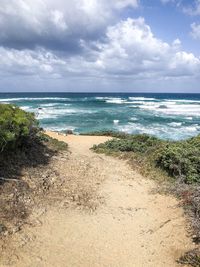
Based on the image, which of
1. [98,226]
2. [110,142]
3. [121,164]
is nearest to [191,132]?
[110,142]

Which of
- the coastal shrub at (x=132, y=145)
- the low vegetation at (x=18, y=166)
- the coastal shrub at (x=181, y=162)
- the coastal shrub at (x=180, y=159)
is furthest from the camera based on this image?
the coastal shrub at (x=132, y=145)

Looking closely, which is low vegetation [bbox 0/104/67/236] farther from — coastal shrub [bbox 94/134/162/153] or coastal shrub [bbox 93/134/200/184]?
coastal shrub [bbox 93/134/200/184]

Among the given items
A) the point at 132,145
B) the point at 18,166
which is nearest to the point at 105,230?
the point at 18,166

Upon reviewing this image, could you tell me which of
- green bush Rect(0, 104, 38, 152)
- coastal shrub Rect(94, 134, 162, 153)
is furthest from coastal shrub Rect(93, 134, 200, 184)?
green bush Rect(0, 104, 38, 152)

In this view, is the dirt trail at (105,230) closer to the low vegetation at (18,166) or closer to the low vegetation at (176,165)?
the low vegetation at (176,165)

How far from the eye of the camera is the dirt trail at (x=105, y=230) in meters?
6.64

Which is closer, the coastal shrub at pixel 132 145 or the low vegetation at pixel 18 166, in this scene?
the low vegetation at pixel 18 166

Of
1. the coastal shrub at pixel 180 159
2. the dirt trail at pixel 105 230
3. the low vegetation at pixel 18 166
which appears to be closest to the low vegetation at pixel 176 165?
the coastal shrub at pixel 180 159

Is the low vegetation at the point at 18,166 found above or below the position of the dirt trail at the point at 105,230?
above

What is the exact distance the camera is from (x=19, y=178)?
9.55 metres

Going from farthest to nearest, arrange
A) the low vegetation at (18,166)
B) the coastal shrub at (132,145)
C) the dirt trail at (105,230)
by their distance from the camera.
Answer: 1. the coastal shrub at (132,145)
2. the low vegetation at (18,166)
3. the dirt trail at (105,230)

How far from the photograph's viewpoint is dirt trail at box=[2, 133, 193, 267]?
21.8ft

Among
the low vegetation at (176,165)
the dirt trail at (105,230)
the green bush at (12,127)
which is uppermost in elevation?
the green bush at (12,127)

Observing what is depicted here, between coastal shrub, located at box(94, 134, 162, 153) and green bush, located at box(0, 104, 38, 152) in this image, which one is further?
coastal shrub, located at box(94, 134, 162, 153)
